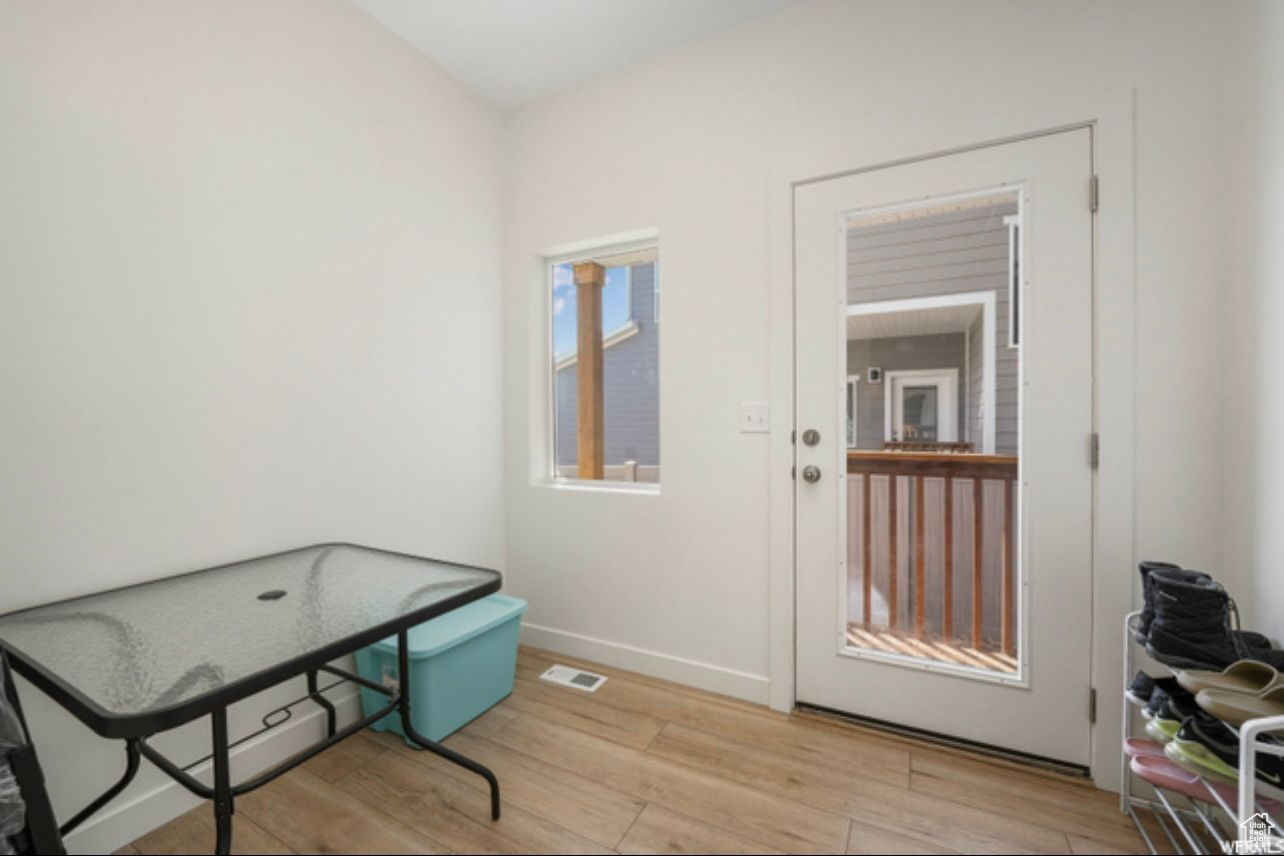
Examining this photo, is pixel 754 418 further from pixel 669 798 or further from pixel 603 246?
pixel 669 798

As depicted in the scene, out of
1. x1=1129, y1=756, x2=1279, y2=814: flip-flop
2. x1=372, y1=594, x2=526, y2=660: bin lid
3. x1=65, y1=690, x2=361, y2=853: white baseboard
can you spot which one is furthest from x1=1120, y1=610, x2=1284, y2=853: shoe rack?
x1=65, y1=690, x2=361, y2=853: white baseboard

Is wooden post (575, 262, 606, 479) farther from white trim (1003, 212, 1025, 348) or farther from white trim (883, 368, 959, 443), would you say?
white trim (1003, 212, 1025, 348)

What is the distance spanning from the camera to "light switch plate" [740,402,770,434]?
201 cm

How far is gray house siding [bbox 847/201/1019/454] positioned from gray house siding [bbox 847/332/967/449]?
0.01 meters

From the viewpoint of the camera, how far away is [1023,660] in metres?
1.66

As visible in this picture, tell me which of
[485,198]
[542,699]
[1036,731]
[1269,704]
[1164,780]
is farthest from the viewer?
[485,198]

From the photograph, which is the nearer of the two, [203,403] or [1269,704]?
[1269,704]

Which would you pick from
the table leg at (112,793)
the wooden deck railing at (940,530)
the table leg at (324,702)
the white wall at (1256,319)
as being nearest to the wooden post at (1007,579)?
the wooden deck railing at (940,530)

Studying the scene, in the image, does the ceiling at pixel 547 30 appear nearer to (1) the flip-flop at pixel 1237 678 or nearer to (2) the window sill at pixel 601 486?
(2) the window sill at pixel 601 486

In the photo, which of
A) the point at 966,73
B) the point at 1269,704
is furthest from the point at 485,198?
the point at 1269,704

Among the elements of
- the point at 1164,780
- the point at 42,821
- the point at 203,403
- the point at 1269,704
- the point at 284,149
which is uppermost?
the point at 284,149

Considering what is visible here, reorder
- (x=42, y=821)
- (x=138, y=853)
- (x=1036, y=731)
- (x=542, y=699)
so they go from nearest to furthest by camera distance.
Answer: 1. (x=42, y=821)
2. (x=138, y=853)
3. (x=1036, y=731)
4. (x=542, y=699)

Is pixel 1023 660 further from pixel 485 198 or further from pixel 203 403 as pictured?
pixel 485 198

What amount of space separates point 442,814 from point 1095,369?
2.24 metres
